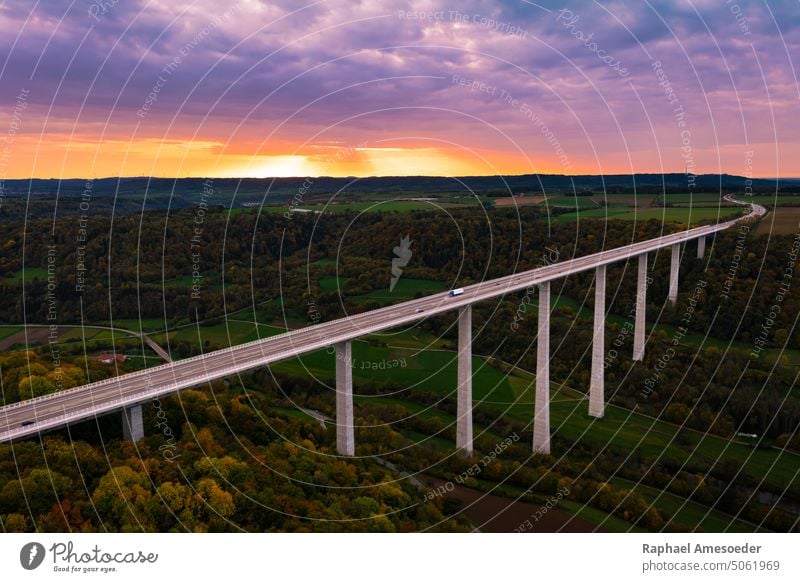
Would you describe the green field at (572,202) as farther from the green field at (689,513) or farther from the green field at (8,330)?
the green field at (8,330)

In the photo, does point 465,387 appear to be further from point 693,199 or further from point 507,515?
point 693,199

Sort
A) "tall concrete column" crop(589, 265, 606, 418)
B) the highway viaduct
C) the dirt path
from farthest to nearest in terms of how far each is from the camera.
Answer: "tall concrete column" crop(589, 265, 606, 418) → the dirt path → the highway viaduct

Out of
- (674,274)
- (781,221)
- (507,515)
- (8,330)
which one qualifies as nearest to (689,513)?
(507,515)

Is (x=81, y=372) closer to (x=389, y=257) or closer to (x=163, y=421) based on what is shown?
(x=163, y=421)


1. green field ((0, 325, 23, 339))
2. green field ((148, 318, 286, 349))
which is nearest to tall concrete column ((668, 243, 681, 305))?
green field ((148, 318, 286, 349))

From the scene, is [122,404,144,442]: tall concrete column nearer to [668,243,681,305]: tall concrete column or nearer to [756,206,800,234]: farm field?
[668,243,681,305]: tall concrete column

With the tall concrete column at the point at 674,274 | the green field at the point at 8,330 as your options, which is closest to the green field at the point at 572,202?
the tall concrete column at the point at 674,274

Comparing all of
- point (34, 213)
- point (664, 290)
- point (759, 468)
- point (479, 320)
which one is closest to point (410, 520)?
point (759, 468)

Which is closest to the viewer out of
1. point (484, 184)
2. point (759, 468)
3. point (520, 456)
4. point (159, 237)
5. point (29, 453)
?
point (29, 453)
